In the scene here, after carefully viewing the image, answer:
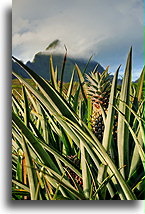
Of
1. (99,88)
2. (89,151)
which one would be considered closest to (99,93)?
(99,88)

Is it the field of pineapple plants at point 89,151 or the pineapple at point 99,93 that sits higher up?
the pineapple at point 99,93

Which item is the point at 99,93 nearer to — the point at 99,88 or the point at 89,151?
the point at 99,88

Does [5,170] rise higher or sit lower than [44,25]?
lower

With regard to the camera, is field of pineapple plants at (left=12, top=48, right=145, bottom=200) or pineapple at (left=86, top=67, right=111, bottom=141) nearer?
field of pineapple plants at (left=12, top=48, right=145, bottom=200)

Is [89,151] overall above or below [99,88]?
below

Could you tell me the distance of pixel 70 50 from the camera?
3.47ft

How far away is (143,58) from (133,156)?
44cm

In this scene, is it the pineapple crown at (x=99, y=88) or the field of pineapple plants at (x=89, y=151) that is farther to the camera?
the pineapple crown at (x=99, y=88)

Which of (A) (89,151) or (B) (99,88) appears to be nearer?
(A) (89,151)

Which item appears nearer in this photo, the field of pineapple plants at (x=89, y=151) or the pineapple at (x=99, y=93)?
the field of pineapple plants at (x=89, y=151)

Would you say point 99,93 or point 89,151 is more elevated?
point 99,93

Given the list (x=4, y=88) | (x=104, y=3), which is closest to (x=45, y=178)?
(x=4, y=88)

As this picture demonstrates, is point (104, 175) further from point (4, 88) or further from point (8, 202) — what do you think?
point (4, 88)

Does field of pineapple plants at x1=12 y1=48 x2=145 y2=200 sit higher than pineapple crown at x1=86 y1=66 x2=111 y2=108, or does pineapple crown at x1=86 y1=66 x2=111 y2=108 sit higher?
pineapple crown at x1=86 y1=66 x2=111 y2=108
